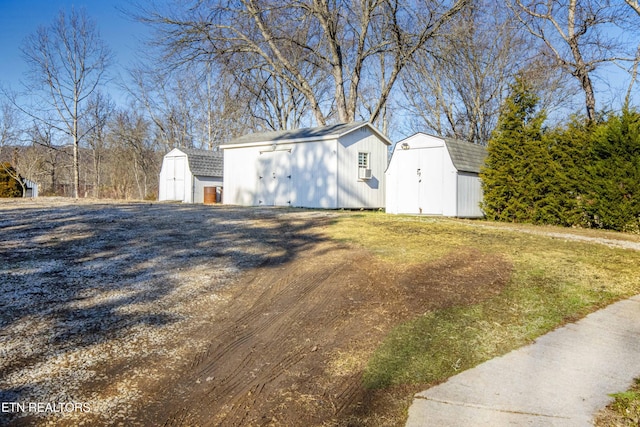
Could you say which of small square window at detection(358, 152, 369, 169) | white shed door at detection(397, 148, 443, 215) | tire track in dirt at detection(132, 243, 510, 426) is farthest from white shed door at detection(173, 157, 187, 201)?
tire track in dirt at detection(132, 243, 510, 426)

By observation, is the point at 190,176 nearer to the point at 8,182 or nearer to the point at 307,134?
the point at 307,134

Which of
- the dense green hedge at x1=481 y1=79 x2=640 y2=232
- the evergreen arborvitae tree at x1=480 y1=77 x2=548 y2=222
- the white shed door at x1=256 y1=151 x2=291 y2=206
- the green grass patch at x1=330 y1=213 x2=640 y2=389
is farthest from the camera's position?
the white shed door at x1=256 y1=151 x2=291 y2=206

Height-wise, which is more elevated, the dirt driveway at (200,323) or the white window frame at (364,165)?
the white window frame at (364,165)

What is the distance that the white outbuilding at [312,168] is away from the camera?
16.4m

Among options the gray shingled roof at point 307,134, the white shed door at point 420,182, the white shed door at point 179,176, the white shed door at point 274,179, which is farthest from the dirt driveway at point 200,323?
the white shed door at point 179,176

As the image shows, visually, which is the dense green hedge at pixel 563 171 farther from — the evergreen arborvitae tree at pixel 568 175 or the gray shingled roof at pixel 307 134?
the gray shingled roof at pixel 307 134

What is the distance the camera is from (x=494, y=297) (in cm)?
479

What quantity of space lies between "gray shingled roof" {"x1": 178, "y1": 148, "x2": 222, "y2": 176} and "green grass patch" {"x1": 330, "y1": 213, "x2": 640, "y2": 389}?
1694cm

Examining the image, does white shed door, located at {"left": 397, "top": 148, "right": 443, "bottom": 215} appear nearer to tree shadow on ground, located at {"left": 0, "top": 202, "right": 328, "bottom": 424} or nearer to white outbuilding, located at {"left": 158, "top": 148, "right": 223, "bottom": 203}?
tree shadow on ground, located at {"left": 0, "top": 202, "right": 328, "bottom": 424}

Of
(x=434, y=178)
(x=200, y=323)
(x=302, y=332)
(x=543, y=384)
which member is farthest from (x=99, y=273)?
(x=434, y=178)

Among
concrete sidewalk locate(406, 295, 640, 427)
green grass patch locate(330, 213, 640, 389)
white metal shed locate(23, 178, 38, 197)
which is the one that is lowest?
concrete sidewalk locate(406, 295, 640, 427)

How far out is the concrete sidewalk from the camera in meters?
2.63

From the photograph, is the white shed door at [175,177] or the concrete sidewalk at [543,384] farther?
the white shed door at [175,177]

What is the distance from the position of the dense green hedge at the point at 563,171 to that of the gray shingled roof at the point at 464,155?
122 centimetres
